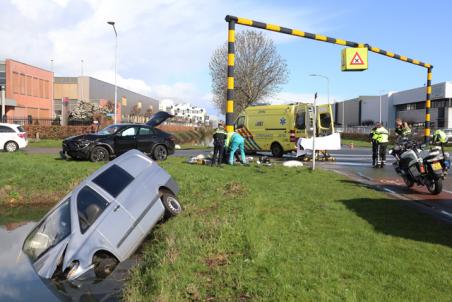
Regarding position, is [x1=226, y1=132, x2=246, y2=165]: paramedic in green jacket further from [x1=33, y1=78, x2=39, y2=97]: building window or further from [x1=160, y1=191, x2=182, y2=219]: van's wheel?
[x1=33, y1=78, x2=39, y2=97]: building window

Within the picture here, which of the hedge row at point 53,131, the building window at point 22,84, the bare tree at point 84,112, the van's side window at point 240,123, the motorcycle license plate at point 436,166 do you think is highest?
the building window at point 22,84

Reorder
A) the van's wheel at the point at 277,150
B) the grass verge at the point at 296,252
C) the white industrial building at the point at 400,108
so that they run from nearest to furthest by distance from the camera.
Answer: the grass verge at the point at 296,252
the van's wheel at the point at 277,150
the white industrial building at the point at 400,108

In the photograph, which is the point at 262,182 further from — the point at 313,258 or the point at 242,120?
the point at 242,120

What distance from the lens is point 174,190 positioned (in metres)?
9.20

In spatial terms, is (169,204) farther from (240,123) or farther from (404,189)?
(240,123)

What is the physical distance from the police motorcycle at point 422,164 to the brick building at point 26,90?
44178 mm

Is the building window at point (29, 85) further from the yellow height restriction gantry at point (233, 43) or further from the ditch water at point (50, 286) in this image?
the ditch water at point (50, 286)

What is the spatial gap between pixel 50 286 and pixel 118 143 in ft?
38.8

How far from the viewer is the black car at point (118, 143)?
17.5 metres

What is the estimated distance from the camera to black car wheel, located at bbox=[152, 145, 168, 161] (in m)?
18.8

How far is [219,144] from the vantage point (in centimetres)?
1543

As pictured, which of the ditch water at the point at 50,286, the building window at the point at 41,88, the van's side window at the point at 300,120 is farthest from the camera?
the building window at the point at 41,88

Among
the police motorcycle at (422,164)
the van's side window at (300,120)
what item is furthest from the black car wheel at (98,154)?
the police motorcycle at (422,164)

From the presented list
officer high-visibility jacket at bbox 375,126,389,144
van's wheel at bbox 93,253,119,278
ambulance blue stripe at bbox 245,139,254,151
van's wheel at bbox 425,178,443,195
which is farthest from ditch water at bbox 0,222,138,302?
ambulance blue stripe at bbox 245,139,254,151
